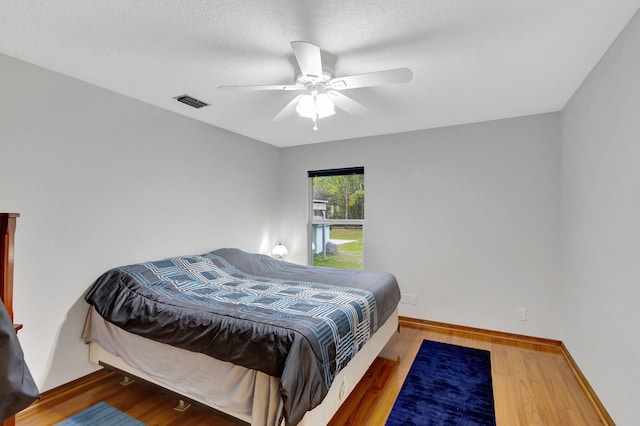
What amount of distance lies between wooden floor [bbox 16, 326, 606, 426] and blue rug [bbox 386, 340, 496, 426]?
63 millimetres

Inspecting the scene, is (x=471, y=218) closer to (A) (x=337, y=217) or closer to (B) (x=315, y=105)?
(A) (x=337, y=217)

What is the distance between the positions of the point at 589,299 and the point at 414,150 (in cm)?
221

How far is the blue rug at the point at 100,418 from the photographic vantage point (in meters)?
1.93

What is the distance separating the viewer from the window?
13.8 ft

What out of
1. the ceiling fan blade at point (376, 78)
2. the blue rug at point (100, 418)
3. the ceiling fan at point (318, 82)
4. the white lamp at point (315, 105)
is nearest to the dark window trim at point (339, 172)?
the ceiling fan at point (318, 82)

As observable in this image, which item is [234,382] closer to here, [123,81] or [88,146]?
→ [88,146]

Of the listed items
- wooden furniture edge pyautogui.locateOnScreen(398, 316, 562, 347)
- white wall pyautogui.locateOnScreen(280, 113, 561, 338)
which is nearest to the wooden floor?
wooden furniture edge pyautogui.locateOnScreen(398, 316, 562, 347)

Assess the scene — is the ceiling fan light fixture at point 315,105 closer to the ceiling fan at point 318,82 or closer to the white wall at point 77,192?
the ceiling fan at point 318,82

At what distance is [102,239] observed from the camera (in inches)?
98.8

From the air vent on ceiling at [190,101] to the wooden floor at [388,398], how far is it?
2402 millimetres

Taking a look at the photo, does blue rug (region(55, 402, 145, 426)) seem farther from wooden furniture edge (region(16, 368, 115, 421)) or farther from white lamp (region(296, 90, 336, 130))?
white lamp (region(296, 90, 336, 130))

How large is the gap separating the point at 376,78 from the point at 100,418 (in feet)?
9.14

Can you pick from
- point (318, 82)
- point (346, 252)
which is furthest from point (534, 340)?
point (318, 82)

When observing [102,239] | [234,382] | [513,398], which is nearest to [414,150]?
[513,398]
